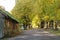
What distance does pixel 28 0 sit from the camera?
91.8m

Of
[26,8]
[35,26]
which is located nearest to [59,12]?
[26,8]

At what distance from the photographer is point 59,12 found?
44.6m

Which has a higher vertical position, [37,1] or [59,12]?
[37,1]

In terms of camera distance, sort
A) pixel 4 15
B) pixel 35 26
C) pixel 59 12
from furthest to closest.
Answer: pixel 35 26
pixel 59 12
pixel 4 15

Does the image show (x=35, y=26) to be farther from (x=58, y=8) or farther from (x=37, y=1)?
(x=58, y=8)

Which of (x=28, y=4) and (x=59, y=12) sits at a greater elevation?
(x=28, y=4)

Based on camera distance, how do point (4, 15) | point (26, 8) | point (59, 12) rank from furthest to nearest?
point (26, 8) → point (59, 12) → point (4, 15)

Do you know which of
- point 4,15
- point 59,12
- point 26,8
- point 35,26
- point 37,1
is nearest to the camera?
point 4,15

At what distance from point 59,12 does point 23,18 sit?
50.3 metres

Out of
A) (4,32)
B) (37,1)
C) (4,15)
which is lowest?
(4,32)

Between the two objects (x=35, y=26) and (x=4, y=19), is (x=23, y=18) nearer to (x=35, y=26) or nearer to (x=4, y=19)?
(x=35, y=26)

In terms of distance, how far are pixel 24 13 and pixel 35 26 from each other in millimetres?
12521

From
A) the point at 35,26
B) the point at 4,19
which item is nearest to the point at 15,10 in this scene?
the point at 35,26

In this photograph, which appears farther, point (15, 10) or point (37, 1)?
point (15, 10)
